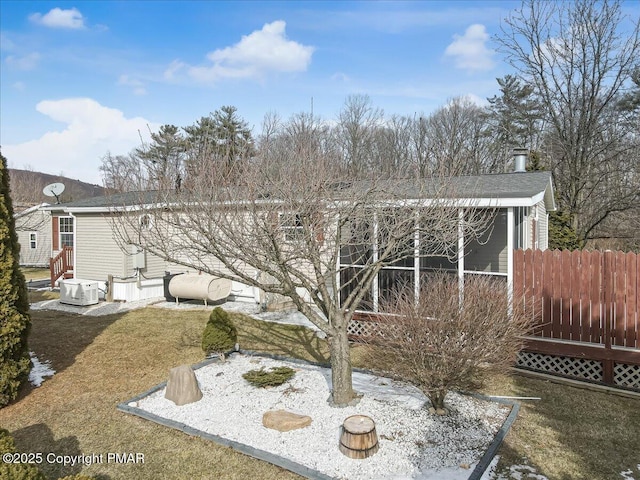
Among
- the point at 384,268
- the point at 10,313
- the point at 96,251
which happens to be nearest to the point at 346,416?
the point at 384,268

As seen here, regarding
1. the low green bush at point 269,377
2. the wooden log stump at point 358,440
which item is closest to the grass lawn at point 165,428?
the wooden log stump at point 358,440

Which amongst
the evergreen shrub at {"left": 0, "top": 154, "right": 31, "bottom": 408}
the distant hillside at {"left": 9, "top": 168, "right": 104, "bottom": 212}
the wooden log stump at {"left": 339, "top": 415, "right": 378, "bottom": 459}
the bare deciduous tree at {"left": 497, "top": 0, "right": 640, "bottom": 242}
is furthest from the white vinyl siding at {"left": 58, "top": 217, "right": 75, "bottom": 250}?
the bare deciduous tree at {"left": 497, "top": 0, "right": 640, "bottom": 242}

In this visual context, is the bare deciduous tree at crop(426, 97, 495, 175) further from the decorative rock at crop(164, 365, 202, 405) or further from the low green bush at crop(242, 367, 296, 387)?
the decorative rock at crop(164, 365, 202, 405)

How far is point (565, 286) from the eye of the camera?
6656 millimetres

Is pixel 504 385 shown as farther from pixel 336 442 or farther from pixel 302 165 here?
pixel 302 165

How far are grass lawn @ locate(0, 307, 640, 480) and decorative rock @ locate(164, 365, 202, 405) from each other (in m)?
0.51

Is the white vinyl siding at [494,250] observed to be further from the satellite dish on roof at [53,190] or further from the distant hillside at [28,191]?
the distant hillside at [28,191]

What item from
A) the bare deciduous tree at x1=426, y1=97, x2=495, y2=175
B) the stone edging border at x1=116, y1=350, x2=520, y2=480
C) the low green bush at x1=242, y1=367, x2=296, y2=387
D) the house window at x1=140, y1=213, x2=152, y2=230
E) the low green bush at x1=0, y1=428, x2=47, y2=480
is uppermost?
the bare deciduous tree at x1=426, y1=97, x2=495, y2=175

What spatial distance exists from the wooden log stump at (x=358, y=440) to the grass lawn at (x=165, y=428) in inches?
25.1

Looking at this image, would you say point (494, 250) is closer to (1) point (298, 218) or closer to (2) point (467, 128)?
(1) point (298, 218)

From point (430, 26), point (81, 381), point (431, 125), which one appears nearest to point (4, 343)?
point (81, 381)

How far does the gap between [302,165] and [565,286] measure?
4964mm

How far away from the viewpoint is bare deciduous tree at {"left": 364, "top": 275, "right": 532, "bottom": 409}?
4.52 meters

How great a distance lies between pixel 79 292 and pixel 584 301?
42.0 ft
